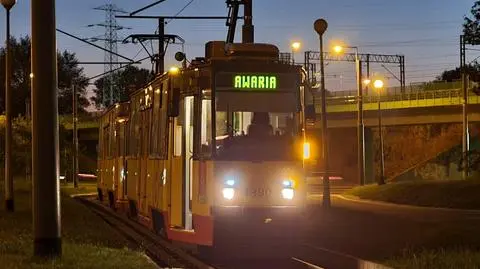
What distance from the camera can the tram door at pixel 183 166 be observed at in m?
16.0

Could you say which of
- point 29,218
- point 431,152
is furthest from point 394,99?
point 29,218

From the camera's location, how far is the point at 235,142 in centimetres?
1541

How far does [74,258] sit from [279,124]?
462cm

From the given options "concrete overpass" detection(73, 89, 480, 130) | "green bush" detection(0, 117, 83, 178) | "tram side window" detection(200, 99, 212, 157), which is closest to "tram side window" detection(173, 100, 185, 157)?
"tram side window" detection(200, 99, 212, 157)

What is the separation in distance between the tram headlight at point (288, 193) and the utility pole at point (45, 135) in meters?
4.34

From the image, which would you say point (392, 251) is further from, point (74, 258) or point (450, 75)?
point (450, 75)

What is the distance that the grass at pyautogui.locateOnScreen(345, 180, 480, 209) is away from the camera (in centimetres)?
3753

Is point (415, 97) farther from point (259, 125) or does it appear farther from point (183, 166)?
point (259, 125)

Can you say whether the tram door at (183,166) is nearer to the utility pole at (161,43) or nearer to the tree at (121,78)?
the utility pole at (161,43)

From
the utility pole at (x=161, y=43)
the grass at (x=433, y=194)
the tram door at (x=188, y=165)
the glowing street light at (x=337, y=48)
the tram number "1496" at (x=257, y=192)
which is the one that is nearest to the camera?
the tram number "1496" at (x=257, y=192)

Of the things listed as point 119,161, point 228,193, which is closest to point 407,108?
point 119,161

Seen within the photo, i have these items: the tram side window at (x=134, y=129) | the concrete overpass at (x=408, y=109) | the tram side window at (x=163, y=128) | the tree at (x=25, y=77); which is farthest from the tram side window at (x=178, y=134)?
the tree at (x=25, y=77)

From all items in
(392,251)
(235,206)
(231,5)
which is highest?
(231,5)

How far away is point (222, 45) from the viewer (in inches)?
650
